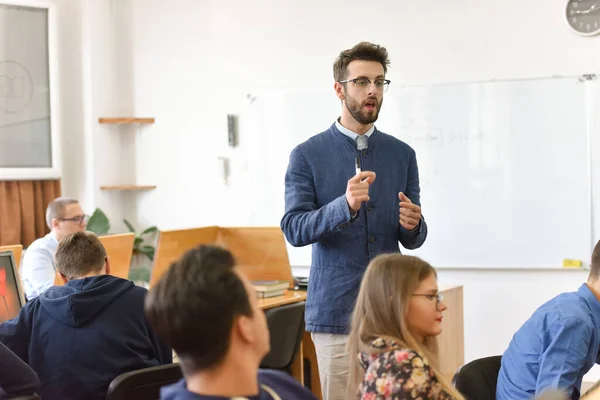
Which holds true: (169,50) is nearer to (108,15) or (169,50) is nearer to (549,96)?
(108,15)

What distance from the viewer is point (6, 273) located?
3.01 metres

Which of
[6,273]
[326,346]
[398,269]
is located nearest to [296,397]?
[398,269]

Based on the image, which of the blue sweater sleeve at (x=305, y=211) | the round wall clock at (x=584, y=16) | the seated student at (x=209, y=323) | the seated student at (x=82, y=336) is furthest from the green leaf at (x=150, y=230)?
the seated student at (x=209, y=323)

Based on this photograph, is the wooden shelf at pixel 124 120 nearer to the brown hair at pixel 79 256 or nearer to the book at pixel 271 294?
the book at pixel 271 294

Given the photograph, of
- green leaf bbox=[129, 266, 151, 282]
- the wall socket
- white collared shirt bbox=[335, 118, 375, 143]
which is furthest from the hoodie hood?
the wall socket

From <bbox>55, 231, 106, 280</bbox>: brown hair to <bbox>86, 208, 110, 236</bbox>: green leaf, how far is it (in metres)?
3.23

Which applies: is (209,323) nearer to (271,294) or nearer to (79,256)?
(79,256)

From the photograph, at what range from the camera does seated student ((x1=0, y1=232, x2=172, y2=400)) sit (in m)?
2.58

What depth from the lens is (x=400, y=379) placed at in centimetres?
177

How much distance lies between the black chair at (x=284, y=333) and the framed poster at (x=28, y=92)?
9.37ft

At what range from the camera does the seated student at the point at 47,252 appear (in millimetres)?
4043

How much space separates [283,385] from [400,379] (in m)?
0.41

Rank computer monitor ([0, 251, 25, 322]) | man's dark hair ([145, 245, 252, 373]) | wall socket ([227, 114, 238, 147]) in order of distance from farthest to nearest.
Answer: wall socket ([227, 114, 238, 147])
computer monitor ([0, 251, 25, 322])
man's dark hair ([145, 245, 252, 373])

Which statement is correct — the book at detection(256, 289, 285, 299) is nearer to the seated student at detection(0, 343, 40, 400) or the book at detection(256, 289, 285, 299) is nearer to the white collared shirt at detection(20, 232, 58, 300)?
the white collared shirt at detection(20, 232, 58, 300)
